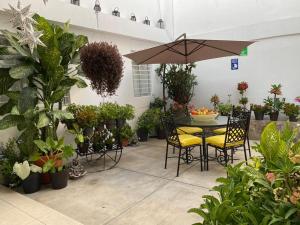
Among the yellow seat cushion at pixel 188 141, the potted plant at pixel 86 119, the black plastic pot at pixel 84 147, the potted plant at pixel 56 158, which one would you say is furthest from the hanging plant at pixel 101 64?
the yellow seat cushion at pixel 188 141

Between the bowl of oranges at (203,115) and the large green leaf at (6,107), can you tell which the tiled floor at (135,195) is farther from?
the large green leaf at (6,107)

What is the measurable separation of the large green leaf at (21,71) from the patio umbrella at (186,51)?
1.81m

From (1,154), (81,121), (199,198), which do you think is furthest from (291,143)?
(1,154)

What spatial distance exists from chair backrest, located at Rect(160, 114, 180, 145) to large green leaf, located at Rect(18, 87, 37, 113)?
76.7 inches

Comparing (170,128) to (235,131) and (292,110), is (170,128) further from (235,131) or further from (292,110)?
(292,110)

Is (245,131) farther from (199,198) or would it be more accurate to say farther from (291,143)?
(291,143)

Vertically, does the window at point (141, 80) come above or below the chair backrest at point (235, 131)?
above

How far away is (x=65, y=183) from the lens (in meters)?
3.57

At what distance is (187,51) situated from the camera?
15.3 feet

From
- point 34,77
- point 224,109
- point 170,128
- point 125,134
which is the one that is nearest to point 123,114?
point 125,134

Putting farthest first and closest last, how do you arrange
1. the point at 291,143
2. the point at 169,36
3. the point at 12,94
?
the point at 169,36 < the point at 12,94 < the point at 291,143

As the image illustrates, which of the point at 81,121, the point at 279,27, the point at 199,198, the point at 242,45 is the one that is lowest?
the point at 199,198

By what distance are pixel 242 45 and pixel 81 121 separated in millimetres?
2951

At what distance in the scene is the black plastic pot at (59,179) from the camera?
3.47 metres
